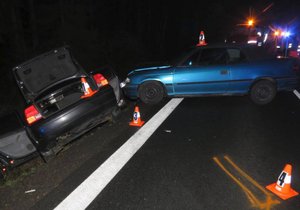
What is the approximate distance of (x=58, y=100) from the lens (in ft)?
17.1

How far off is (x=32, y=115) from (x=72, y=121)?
695mm

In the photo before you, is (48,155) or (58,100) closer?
(48,155)

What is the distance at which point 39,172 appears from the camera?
4.33 meters

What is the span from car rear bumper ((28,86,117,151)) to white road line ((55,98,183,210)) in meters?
0.79

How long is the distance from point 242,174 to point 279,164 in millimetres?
693

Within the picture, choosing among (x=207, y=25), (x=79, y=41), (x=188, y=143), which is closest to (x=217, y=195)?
(x=188, y=143)

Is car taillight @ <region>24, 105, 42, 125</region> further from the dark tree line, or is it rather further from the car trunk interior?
the dark tree line

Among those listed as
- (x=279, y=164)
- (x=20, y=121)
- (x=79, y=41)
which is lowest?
(x=279, y=164)

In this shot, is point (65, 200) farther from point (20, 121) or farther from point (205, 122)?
point (205, 122)

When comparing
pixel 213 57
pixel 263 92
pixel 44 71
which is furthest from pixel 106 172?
pixel 263 92

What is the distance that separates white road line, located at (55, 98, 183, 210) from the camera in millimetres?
3487

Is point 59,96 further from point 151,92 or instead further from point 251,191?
point 251,191

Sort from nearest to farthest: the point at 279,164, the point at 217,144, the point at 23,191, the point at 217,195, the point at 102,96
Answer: the point at 217,195 → the point at 23,191 → the point at 279,164 → the point at 217,144 → the point at 102,96

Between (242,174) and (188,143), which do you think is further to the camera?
(188,143)
